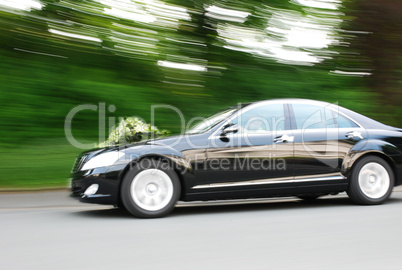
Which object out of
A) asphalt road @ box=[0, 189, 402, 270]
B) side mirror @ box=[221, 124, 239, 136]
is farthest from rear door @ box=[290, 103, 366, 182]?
side mirror @ box=[221, 124, 239, 136]

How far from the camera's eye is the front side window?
20.4ft

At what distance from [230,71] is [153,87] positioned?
6.84 ft

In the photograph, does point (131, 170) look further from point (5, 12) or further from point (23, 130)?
point (5, 12)

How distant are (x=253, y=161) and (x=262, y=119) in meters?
0.63

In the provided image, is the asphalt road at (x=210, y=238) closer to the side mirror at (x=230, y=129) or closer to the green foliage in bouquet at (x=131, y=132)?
the side mirror at (x=230, y=129)

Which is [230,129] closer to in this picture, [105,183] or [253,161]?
[253,161]

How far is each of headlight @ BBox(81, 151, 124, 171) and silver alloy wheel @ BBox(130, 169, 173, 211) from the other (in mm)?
348

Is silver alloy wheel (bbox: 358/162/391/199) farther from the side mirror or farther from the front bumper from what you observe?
the front bumper

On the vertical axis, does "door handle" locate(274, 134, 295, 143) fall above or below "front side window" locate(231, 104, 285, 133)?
below

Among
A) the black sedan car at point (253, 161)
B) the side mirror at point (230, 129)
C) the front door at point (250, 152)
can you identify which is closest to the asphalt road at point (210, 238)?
the black sedan car at point (253, 161)

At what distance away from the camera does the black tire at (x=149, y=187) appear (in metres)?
5.70

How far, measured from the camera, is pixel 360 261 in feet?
12.3

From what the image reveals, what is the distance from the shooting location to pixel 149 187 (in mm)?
5785

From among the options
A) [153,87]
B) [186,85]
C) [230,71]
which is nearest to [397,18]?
[230,71]
